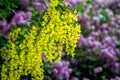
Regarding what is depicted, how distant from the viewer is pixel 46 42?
291cm

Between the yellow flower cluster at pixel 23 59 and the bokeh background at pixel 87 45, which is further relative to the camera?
the bokeh background at pixel 87 45

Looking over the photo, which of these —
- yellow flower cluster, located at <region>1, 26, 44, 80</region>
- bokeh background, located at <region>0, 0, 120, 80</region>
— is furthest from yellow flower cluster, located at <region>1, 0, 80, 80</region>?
bokeh background, located at <region>0, 0, 120, 80</region>

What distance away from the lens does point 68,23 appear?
293 cm

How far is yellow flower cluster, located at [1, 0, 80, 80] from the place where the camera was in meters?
2.89

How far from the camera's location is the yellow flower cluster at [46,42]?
2.89 metres

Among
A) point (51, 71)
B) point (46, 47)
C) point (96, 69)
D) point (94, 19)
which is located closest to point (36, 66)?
point (46, 47)

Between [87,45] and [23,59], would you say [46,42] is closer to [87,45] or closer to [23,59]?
[23,59]

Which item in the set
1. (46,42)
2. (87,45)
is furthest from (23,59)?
(87,45)

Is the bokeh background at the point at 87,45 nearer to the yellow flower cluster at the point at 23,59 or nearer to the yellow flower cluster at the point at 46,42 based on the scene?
the yellow flower cluster at the point at 23,59

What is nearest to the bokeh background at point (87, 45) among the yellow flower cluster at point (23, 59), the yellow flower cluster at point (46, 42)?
the yellow flower cluster at point (23, 59)

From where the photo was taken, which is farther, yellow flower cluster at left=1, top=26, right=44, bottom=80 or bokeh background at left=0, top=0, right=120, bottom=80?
bokeh background at left=0, top=0, right=120, bottom=80

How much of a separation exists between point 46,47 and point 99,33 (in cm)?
249

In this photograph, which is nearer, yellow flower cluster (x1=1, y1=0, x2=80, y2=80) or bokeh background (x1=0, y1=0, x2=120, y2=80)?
yellow flower cluster (x1=1, y1=0, x2=80, y2=80)

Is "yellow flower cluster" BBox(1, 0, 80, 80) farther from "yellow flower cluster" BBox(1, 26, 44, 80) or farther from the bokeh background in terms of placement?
the bokeh background
